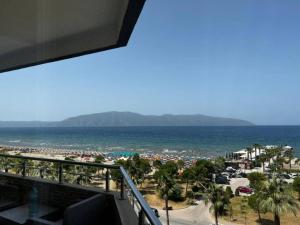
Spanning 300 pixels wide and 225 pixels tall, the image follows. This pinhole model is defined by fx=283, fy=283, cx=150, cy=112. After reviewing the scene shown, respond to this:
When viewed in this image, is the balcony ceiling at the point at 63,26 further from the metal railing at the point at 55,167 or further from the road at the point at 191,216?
the road at the point at 191,216

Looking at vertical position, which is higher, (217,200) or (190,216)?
(217,200)

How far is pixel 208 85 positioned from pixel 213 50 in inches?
1912

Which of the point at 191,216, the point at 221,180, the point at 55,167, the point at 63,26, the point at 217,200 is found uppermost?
the point at 63,26

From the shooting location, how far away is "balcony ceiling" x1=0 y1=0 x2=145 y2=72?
225 cm

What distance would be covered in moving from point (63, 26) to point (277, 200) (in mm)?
20358

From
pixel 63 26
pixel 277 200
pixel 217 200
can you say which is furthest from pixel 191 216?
pixel 63 26

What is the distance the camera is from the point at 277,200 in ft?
63.4

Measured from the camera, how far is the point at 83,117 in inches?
7751

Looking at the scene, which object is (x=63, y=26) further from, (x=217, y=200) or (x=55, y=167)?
(x=217, y=200)

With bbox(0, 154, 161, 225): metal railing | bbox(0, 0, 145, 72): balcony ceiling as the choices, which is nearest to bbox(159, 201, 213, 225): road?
bbox(0, 154, 161, 225): metal railing

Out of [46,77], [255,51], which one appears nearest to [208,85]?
[255,51]

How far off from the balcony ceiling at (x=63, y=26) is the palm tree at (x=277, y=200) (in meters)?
19.5

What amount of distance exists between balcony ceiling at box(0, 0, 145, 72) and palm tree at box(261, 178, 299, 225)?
19.5 m

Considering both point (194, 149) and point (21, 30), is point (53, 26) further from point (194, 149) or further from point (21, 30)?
point (194, 149)
